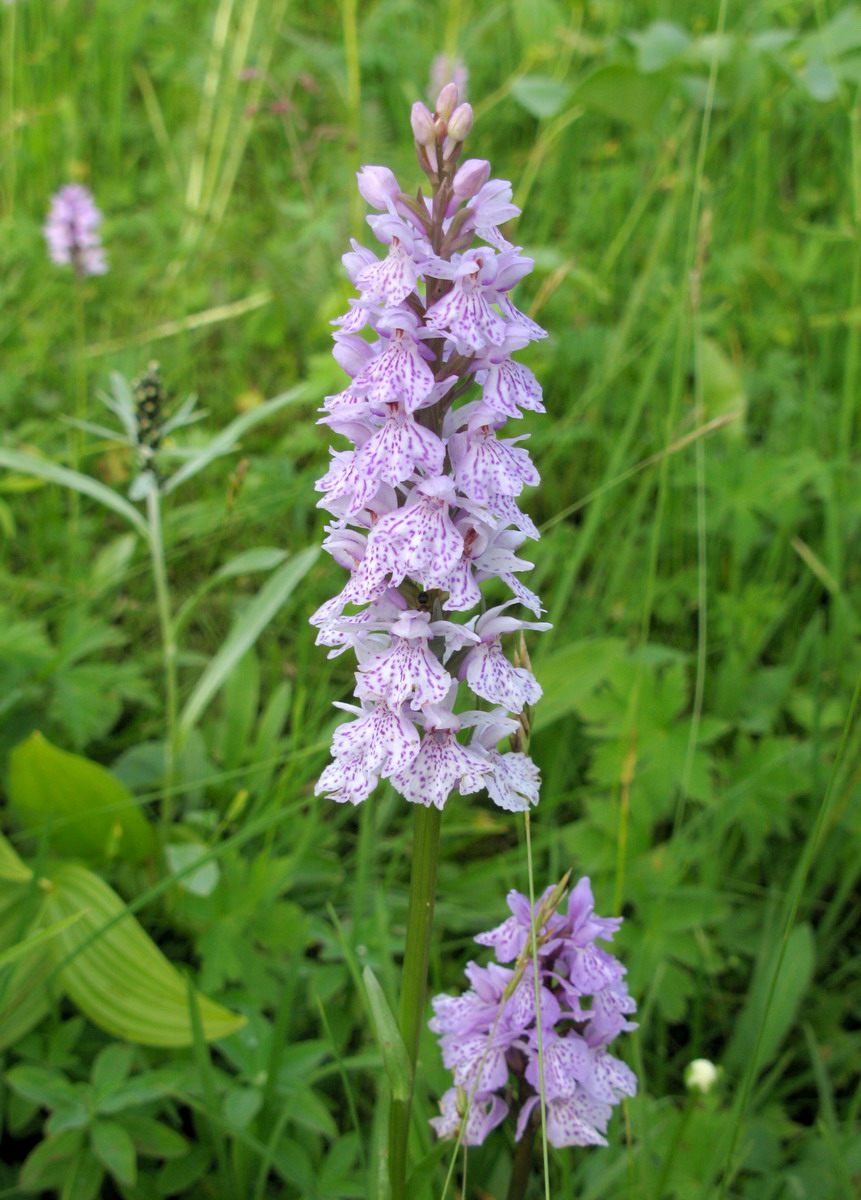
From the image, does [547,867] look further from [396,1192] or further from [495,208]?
[495,208]

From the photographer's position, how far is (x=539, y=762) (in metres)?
2.71

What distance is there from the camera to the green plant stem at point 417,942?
129 centimetres

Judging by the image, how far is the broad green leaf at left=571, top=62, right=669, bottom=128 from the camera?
10.6ft

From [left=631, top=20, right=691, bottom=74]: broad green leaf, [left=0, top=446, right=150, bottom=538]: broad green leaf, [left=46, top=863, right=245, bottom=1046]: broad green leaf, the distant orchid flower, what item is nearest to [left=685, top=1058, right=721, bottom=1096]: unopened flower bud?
[left=46, top=863, right=245, bottom=1046]: broad green leaf

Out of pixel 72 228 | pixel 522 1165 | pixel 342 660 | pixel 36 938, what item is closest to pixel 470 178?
pixel 36 938

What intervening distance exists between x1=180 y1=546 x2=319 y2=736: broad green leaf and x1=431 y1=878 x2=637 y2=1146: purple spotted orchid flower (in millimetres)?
1004

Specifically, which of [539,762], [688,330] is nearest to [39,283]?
[688,330]

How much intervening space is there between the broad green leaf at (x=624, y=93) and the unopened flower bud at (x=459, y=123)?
7.66ft

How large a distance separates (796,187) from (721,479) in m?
2.50

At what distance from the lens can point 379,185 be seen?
4.14 feet

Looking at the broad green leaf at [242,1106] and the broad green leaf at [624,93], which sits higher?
the broad green leaf at [624,93]

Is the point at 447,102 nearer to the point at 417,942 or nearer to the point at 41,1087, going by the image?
the point at 417,942

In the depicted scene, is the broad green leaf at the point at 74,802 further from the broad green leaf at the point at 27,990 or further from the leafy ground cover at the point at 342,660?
the broad green leaf at the point at 27,990

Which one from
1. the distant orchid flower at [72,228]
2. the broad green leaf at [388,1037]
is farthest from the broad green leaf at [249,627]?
the distant orchid flower at [72,228]
